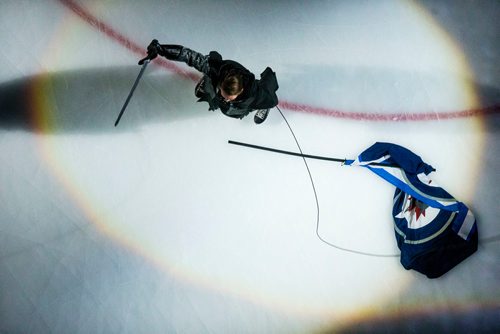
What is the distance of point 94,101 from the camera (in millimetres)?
2756

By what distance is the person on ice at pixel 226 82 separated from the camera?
2.09m

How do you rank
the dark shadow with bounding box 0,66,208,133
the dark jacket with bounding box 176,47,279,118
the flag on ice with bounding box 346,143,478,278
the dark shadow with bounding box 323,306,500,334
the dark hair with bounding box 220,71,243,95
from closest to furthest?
the dark hair with bounding box 220,71,243,95 < the dark jacket with bounding box 176,47,279,118 < the flag on ice with bounding box 346,143,478,278 < the dark shadow with bounding box 323,306,500,334 < the dark shadow with bounding box 0,66,208,133

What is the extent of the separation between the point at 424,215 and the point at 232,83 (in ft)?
4.55

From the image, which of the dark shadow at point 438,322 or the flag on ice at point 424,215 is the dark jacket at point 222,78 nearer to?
the flag on ice at point 424,215

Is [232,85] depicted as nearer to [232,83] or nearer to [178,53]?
[232,83]

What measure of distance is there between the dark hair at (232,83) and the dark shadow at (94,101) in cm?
71

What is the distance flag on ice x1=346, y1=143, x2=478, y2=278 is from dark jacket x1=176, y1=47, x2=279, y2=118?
0.64m

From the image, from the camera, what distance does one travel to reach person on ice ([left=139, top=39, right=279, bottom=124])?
2088 millimetres

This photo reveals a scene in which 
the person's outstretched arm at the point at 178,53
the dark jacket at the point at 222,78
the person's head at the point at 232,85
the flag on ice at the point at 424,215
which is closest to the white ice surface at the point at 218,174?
the flag on ice at the point at 424,215

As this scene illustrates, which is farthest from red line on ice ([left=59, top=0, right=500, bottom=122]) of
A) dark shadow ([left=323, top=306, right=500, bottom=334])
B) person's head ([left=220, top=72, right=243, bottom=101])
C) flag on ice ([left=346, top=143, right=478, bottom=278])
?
dark shadow ([left=323, top=306, right=500, bottom=334])

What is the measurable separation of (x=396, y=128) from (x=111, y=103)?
71.7 inches

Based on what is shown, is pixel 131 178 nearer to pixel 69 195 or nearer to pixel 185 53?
pixel 69 195

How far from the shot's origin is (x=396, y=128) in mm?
2797

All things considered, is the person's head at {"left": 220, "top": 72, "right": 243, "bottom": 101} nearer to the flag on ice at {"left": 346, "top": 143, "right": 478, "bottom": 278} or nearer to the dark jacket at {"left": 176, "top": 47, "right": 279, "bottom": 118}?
the dark jacket at {"left": 176, "top": 47, "right": 279, "bottom": 118}
